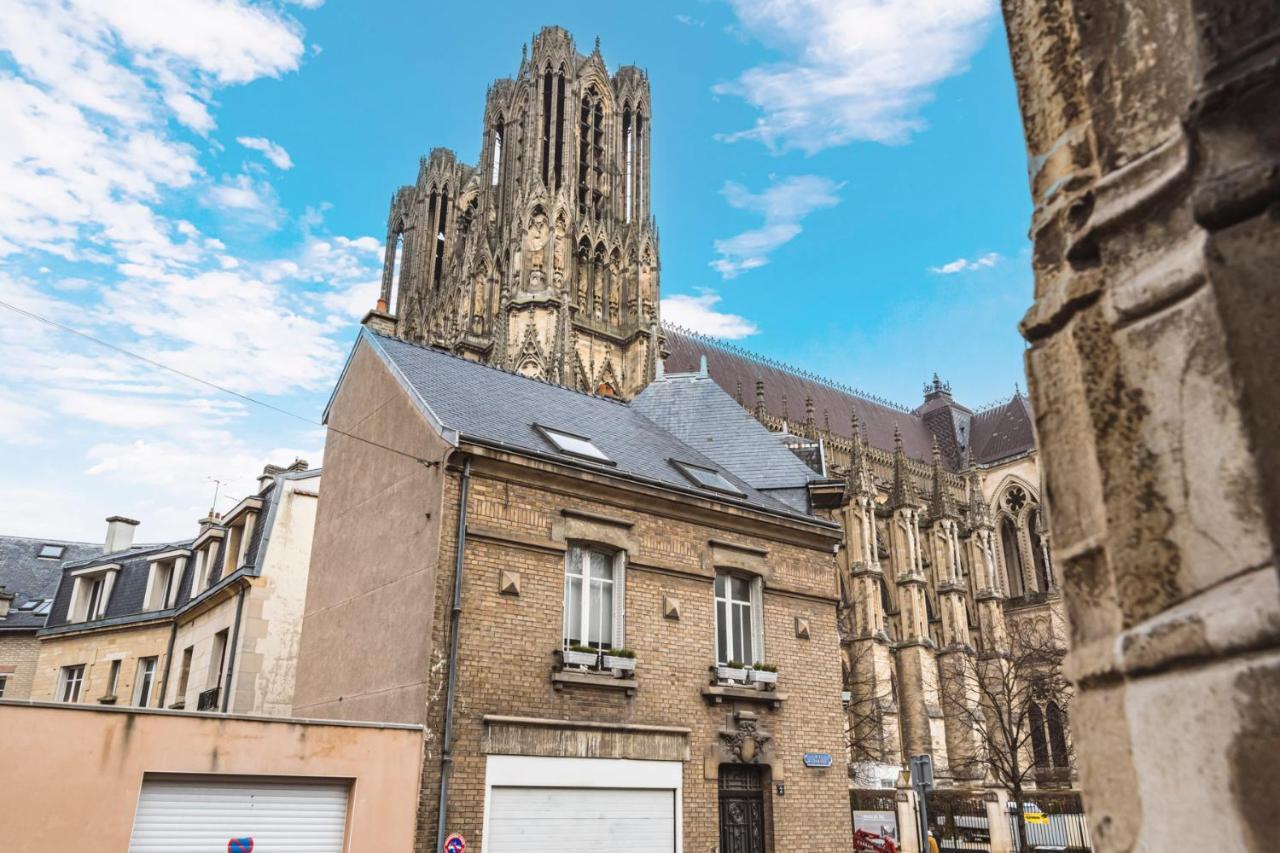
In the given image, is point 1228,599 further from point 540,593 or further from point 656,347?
point 656,347

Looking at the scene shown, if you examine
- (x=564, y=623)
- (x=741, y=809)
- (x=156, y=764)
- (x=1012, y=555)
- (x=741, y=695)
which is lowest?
(x=741, y=809)

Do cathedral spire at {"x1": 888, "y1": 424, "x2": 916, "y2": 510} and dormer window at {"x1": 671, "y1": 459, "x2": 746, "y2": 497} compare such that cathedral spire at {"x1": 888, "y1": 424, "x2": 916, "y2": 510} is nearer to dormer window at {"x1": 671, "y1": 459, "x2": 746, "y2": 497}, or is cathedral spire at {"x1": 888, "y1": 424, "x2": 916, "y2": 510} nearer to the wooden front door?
dormer window at {"x1": 671, "y1": 459, "x2": 746, "y2": 497}

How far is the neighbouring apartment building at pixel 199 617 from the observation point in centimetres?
1667

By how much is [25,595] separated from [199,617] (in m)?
14.2

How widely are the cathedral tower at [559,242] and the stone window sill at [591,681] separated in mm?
23689

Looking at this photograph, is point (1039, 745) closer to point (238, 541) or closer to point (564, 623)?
point (238, 541)

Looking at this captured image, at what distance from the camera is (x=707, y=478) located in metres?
14.7

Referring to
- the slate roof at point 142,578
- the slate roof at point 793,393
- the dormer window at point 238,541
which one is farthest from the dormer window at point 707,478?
the slate roof at point 793,393

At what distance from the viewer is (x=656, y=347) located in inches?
1567

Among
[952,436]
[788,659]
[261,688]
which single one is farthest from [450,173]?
[788,659]

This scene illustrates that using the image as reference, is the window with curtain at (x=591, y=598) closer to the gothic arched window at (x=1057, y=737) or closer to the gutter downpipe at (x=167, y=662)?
the gutter downpipe at (x=167, y=662)

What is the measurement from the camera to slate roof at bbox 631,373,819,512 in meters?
15.7

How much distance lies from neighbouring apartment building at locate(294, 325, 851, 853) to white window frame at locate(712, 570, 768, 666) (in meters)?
0.03

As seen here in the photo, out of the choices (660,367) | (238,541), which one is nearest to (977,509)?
(660,367)
